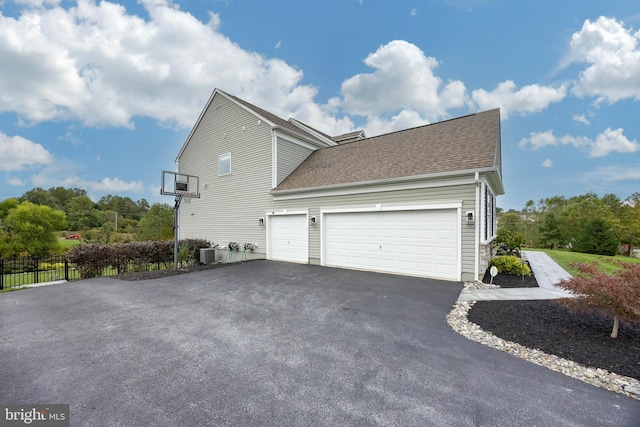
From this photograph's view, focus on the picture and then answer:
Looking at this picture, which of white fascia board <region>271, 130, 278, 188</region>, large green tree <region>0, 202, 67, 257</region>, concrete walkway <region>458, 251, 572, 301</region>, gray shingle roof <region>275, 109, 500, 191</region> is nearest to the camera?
concrete walkway <region>458, 251, 572, 301</region>

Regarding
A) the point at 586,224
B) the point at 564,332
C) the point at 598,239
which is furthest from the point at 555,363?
the point at 586,224

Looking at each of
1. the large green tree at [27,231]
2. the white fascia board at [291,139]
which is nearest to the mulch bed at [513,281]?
the white fascia board at [291,139]

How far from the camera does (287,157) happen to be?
1241cm

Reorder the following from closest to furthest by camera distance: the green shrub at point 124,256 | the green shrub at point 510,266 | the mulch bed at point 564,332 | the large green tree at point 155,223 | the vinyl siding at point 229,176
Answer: the mulch bed at point 564,332
the green shrub at point 510,266
the green shrub at point 124,256
the vinyl siding at point 229,176
the large green tree at point 155,223

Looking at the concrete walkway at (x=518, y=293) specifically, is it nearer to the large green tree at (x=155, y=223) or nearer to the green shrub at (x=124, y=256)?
the green shrub at (x=124, y=256)

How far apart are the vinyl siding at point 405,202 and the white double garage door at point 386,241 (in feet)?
0.66

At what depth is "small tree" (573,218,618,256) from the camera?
18.5 meters

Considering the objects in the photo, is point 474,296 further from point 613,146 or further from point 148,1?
point 613,146

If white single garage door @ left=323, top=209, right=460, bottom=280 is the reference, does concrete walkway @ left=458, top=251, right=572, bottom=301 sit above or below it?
below

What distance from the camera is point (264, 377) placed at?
2.79 meters

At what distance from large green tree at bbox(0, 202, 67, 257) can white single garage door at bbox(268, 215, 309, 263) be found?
21560mm

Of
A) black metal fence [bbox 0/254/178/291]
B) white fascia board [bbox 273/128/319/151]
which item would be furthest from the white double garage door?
black metal fence [bbox 0/254/178/291]

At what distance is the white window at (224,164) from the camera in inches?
526

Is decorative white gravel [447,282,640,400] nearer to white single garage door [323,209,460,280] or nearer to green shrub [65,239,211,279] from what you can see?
white single garage door [323,209,460,280]
